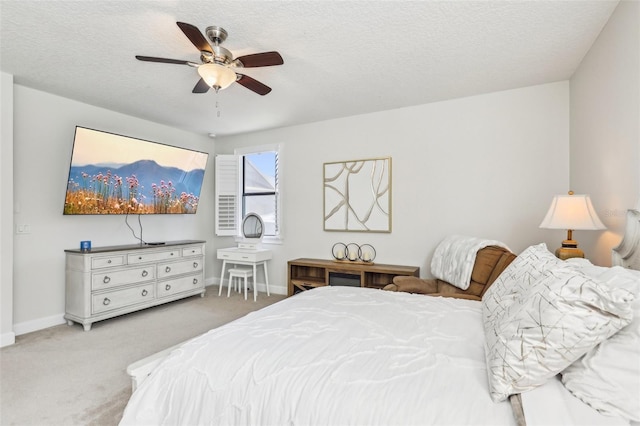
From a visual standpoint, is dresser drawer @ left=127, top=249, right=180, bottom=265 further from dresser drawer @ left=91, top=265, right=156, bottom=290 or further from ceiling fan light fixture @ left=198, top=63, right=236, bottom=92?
ceiling fan light fixture @ left=198, top=63, right=236, bottom=92

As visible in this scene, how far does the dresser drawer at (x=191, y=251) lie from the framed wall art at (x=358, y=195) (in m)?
1.94

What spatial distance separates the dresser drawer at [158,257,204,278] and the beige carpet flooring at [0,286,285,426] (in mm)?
454

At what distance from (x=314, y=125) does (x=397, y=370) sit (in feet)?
12.9

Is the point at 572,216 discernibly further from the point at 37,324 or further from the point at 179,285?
the point at 37,324

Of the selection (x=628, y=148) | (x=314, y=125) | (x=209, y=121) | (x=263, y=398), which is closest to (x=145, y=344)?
(x=263, y=398)

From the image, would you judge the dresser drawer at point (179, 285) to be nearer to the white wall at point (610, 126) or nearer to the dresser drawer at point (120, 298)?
the dresser drawer at point (120, 298)

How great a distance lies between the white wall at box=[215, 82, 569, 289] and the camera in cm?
325

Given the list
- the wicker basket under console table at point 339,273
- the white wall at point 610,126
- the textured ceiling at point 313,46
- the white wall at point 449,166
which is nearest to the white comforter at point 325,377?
the white wall at point 610,126

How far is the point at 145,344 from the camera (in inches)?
118

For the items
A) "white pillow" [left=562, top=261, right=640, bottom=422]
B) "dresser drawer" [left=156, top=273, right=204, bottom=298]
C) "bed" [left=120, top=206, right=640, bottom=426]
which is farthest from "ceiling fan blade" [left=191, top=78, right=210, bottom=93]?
"white pillow" [left=562, top=261, right=640, bottom=422]

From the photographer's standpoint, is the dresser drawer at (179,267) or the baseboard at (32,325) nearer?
the baseboard at (32,325)

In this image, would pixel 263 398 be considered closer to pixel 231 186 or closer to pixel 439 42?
pixel 439 42

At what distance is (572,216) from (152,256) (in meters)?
4.41

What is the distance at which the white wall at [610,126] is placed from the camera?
185 centimetres
